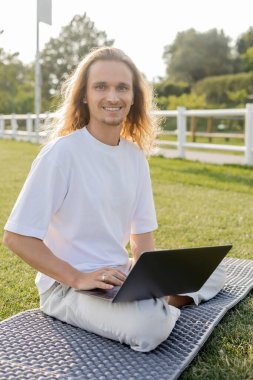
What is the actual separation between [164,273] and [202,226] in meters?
2.82

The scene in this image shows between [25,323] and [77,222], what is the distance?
525 mm

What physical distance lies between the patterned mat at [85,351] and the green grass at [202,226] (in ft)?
0.23

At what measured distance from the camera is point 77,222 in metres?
2.55

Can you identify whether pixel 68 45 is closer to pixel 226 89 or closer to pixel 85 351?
pixel 226 89

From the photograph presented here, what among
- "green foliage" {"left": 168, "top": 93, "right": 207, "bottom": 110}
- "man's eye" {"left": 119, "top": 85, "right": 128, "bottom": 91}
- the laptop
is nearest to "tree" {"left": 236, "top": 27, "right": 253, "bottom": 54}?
"green foliage" {"left": 168, "top": 93, "right": 207, "bottom": 110}

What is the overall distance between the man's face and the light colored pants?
77 cm

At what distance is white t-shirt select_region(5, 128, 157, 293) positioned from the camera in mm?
2408

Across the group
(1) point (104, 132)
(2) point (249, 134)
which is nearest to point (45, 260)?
(1) point (104, 132)

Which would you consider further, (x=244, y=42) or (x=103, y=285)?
(x=244, y=42)

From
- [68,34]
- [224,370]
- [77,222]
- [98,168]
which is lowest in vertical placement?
[224,370]

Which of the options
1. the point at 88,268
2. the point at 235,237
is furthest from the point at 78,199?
the point at 235,237

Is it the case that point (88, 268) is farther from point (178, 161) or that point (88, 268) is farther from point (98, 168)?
point (178, 161)

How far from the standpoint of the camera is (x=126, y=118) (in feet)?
9.67

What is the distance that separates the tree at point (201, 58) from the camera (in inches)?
1989
